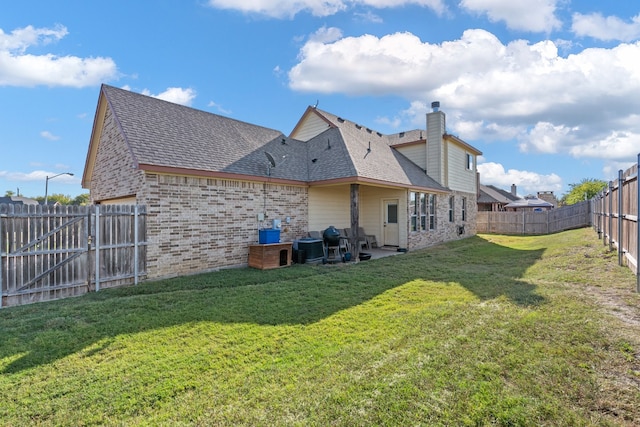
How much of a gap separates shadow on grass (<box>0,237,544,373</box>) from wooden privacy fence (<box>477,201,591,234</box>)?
46.6 ft

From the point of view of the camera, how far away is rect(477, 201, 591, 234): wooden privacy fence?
19.2 m

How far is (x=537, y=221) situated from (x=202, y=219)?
71.1 ft

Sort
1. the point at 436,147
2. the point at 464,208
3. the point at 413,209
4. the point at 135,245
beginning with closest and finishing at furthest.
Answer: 1. the point at 135,245
2. the point at 413,209
3. the point at 436,147
4. the point at 464,208

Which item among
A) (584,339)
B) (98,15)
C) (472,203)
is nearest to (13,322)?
(584,339)

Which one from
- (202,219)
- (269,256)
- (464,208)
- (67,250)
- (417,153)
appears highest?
(417,153)

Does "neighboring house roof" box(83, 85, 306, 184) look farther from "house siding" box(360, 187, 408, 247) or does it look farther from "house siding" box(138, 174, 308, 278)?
"house siding" box(360, 187, 408, 247)

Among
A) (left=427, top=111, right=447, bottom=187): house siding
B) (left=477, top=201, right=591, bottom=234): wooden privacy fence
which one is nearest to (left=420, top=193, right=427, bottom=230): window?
(left=427, top=111, right=447, bottom=187): house siding

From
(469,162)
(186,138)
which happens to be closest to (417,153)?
(469,162)

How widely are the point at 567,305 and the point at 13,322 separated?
28.5ft

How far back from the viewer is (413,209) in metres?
13.8

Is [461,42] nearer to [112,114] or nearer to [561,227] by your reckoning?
[112,114]

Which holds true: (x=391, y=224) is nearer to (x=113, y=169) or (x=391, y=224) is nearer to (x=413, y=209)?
(x=413, y=209)

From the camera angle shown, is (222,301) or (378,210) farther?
(378,210)

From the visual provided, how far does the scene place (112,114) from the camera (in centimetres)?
927
